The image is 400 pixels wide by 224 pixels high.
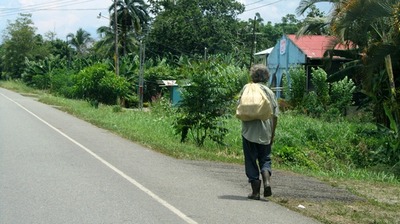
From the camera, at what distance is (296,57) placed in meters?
34.9

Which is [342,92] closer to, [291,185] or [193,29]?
[291,185]

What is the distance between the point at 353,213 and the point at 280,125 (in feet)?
48.3

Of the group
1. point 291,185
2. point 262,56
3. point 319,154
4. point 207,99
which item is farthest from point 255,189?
point 262,56

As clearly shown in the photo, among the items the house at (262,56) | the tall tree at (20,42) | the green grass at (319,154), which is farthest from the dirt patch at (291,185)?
the tall tree at (20,42)

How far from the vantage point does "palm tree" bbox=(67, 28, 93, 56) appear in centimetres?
9550

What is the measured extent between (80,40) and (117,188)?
3535 inches

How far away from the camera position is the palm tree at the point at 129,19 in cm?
5900

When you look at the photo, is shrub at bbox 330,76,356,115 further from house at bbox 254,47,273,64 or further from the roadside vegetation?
house at bbox 254,47,273,64

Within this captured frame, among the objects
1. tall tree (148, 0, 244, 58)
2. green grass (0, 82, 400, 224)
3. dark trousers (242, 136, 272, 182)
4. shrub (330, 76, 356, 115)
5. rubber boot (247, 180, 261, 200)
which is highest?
tall tree (148, 0, 244, 58)

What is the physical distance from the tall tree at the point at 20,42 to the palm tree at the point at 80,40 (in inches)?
581

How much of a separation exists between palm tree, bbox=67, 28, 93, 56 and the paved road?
82.7m

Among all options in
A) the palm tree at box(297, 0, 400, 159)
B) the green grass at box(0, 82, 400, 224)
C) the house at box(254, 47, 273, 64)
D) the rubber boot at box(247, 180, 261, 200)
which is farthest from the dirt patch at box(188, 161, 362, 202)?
the house at box(254, 47, 273, 64)

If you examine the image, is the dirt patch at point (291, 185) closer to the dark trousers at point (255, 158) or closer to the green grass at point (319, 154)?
the green grass at point (319, 154)

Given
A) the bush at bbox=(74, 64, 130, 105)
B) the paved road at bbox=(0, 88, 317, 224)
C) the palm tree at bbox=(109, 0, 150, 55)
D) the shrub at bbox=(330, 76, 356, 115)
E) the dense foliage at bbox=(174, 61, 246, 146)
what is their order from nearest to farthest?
the paved road at bbox=(0, 88, 317, 224) → the dense foliage at bbox=(174, 61, 246, 146) → the shrub at bbox=(330, 76, 356, 115) → the bush at bbox=(74, 64, 130, 105) → the palm tree at bbox=(109, 0, 150, 55)
